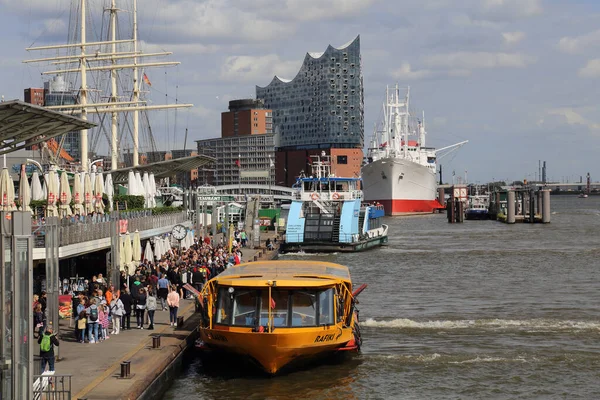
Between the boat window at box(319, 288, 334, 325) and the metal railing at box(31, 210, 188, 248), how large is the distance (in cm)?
748

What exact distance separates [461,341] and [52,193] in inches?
596

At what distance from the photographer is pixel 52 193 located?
33.0 metres

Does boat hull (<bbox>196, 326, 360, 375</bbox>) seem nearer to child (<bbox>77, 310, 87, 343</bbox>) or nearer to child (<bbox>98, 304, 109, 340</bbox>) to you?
child (<bbox>98, 304, 109, 340</bbox>)

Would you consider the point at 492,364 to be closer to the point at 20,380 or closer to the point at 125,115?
the point at 20,380

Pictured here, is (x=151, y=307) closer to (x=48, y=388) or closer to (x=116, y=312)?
(x=116, y=312)

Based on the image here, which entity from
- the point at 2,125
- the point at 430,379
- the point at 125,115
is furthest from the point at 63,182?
the point at 125,115

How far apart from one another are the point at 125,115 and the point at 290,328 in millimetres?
70187

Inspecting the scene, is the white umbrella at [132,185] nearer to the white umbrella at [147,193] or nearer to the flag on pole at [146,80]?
the white umbrella at [147,193]

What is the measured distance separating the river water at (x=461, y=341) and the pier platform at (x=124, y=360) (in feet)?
2.76

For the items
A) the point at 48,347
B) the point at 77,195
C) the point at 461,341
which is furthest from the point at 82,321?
the point at 77,195

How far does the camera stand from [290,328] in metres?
22.3

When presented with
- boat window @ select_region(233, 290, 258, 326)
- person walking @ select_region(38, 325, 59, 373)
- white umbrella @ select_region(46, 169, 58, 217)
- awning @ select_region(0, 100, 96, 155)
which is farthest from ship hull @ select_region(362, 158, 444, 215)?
person walking @ select_region(38, 325, 59, 373)

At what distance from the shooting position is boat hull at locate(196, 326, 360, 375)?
22.2m

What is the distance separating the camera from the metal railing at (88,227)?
90.0 feet
